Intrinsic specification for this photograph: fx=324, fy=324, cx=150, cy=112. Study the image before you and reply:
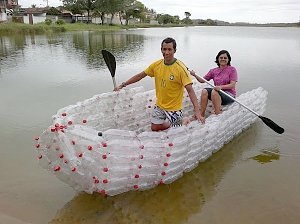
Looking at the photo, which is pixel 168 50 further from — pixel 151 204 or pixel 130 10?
pixel 130 10

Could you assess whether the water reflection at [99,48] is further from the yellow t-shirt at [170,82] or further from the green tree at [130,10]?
the green tree at [130,10]

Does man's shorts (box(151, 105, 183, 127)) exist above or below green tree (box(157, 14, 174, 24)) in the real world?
below

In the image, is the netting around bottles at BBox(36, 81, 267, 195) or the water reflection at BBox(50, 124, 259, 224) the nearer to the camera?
the netting around bottles at BBox(36, 81, 267, 195)

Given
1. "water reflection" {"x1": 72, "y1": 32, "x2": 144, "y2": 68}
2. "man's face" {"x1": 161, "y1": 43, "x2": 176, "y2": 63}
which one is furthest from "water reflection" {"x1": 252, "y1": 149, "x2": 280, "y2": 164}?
"water reflection" {"x1": 72, "y1": 32, "x2": 144, "y2": 68}

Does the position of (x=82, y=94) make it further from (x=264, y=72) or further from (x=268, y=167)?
(x=264, y=72)

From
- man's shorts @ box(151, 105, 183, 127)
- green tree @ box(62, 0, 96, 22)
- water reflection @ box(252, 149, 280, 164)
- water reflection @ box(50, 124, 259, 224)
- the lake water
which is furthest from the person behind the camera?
green tree @ box(62, 0, 96, 22)

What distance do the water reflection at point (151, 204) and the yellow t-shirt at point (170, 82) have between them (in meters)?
1.18

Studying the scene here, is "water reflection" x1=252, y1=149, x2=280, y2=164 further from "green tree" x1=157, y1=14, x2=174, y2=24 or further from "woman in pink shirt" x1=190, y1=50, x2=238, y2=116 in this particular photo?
"green tree" x1=157, y1=14, x2=174, y2=24

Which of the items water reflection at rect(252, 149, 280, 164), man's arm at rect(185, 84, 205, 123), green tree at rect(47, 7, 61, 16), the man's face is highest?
→ green tree at rect(47, 7, 61, 16)

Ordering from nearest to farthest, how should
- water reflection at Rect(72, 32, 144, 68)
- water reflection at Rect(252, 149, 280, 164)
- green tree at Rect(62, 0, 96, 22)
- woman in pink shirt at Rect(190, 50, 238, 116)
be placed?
water reflection at Rect(252, 149, 280, 164) → woman in pink shirt at Rect(190, 50, 238, 116) → water reflection at Rect(72, 32, 144, 68) → green tree at Rect(62, 0, 96, 22)

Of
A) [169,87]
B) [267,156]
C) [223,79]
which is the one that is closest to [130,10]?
[223,79]

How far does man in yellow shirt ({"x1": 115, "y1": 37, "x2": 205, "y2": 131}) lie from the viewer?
4.60 meters

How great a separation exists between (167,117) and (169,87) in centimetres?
52

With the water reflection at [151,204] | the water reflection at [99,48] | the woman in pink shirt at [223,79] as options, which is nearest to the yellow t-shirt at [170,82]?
the water reflection at [151,204]
